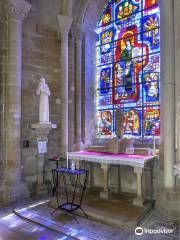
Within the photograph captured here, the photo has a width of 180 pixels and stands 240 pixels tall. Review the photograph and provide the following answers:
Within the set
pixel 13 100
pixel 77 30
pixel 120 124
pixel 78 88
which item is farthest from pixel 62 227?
pixel 77 30

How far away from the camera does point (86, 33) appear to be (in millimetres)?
7336

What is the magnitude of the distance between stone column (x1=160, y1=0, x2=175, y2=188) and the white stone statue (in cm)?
311

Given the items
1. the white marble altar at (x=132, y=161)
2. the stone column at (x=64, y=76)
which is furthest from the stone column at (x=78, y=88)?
the white marble altar at (x=132, y=161)

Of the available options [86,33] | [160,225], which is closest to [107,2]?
[86,33]

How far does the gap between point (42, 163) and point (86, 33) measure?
14.2 feet

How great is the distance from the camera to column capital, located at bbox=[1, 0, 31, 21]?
19.1 ft

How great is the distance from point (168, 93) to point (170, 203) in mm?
2250

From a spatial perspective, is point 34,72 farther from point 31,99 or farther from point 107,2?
point 107,2

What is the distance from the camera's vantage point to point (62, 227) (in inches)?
164

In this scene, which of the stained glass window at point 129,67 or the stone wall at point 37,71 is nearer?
the stone wall at point 37,71

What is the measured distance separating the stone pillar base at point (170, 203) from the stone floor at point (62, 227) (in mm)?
169

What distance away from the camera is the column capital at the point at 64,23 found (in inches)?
265

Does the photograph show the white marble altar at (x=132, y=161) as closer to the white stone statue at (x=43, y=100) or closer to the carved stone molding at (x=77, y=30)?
the white stone statue at (x=43, y=100)

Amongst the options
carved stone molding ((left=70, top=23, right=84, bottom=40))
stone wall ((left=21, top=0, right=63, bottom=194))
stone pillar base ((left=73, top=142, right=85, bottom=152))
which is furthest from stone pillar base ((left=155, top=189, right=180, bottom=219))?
carved stone molding ((left=70, top=23, right=84, bottom=40))
